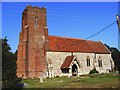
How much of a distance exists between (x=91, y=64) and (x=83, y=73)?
4400 millimetres

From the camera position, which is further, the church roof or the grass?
the church roof

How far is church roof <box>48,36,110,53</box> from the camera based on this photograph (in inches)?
2254

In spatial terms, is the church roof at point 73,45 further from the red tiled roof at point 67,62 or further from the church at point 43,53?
the red tiled roof at point 67,62

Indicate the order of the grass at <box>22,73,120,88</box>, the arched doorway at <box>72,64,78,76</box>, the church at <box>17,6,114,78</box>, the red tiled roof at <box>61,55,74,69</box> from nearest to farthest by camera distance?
the grass at <box>22,73,120,88</box>
the church at <box>17,6,114,78</box>
the red tiled roof at <box>61,55,74,69</box>
the arched doorway at <box>72,64,78,76</box>

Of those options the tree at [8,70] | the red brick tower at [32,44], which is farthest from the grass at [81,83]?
the red brick tower at [32,44]

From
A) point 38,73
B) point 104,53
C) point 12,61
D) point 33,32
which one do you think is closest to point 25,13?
point 33,32

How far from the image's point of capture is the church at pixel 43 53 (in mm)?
52844

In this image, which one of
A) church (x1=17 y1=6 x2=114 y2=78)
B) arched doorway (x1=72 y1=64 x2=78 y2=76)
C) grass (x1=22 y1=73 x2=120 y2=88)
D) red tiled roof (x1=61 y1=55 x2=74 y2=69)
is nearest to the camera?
grass (x1=22 y1=73 x2=120 y2=88)

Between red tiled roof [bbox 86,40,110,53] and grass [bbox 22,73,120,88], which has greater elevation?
red tiled roof [bbox 86,40,110,53]

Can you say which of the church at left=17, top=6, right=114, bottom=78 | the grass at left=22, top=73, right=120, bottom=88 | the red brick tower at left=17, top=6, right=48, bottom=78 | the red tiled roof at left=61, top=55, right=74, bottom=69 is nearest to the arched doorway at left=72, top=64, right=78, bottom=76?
the church at left=17, top=6, right=114, bottom=78

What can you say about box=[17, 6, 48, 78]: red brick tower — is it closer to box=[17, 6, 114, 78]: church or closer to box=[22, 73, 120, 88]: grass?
box=[17, 6, 114, 78]: church

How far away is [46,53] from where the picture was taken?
5412 centimetres

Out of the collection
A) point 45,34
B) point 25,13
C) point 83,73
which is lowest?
point 83,73

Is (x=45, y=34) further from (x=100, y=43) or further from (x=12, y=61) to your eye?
(x=12, y=61)
